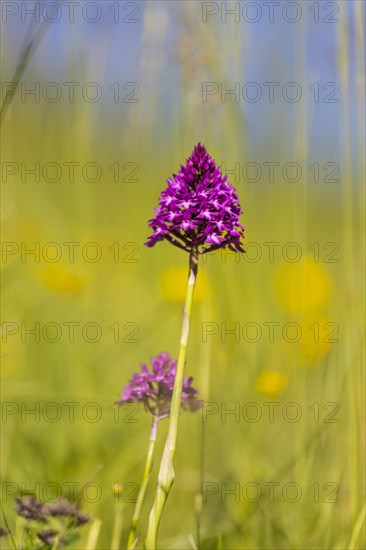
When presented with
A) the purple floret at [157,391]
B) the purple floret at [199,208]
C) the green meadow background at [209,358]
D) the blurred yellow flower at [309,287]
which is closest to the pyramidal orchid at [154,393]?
the purple floret at [157,391]

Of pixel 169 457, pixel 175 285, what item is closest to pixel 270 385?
pixel 175 285

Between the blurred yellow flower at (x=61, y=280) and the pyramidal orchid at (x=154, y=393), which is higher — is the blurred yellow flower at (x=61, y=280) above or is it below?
above

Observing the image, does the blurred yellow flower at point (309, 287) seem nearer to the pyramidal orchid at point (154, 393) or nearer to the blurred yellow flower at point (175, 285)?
the blurred yellow flower at point (175, 285)

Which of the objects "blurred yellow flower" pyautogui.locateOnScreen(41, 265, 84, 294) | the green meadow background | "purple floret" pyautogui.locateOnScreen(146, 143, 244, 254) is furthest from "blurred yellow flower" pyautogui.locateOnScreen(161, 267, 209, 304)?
"purple floret" pyautogui.locateOnScreen(146, 143, 244, 254)

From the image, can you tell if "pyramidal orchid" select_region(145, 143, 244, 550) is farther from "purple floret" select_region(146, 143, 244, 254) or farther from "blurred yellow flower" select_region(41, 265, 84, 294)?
"blurred yellow flower" select_region(41, 265, 84, 294)

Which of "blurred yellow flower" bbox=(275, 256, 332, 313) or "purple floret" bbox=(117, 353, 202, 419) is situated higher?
"blurred yellow flower" bbox=(275, 256, 332, 313)

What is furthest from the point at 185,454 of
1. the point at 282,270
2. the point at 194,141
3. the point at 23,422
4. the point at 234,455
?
the point at 282,270
